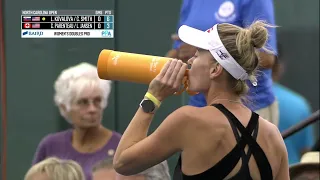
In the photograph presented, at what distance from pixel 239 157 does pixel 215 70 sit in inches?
11.6

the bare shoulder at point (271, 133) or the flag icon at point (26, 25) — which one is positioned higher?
the flag icon at point (26, 25)

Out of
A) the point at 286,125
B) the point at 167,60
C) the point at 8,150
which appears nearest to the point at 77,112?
the point at 8,150

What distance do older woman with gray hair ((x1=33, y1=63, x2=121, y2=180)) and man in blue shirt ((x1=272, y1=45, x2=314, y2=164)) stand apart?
46.6 inches

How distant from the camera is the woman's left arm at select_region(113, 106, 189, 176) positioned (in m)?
2.43

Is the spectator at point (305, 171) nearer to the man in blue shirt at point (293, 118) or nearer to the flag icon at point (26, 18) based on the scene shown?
the man in blue shirt at point (293, 118)

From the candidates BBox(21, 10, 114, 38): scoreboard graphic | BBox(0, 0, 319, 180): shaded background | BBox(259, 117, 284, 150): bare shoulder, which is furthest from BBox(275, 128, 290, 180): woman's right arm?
BBox(21, 10, 114, 38): scoreboard graphic

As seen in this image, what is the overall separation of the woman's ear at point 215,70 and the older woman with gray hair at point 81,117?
1.67m

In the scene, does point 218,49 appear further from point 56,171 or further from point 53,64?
point 53,64

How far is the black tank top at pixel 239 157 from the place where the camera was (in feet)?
7.87

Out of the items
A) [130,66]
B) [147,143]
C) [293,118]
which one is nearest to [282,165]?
[147,143]

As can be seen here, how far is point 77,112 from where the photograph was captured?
424 centimetres

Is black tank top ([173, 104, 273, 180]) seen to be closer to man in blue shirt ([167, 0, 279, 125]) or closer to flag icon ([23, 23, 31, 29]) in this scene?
man in blue shirt ([167, 0, 279, 125])

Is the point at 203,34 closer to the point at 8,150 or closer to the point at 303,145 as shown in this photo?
the point at 8,150

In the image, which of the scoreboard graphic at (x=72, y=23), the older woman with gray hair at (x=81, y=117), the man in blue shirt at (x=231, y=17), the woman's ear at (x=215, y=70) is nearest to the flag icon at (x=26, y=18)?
the scoreboard graphic at (x=72, y=23)
